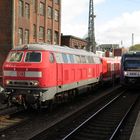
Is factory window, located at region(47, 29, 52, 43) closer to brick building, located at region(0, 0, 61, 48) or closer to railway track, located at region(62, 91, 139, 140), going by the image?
brick building, located at region(0, 0, 61, 48)

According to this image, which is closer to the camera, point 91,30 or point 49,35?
point 49,35

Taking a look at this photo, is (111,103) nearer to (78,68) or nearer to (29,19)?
(78,68)

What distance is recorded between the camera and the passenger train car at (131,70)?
30.6 m

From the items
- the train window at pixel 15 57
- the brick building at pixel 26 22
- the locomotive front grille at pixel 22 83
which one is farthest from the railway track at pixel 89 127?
the brick building at pixel 26 22

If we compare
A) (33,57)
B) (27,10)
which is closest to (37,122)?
(33,57)

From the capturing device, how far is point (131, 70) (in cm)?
3075

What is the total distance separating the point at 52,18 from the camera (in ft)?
208

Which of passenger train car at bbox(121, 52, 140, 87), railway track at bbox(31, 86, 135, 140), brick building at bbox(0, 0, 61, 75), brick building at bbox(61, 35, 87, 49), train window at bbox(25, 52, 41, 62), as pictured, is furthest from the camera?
brick building at bbox(61, 35, 87, 49)

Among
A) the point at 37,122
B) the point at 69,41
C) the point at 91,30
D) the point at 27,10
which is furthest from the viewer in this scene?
the point at 91,30

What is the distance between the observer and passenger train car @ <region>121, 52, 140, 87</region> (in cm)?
3061

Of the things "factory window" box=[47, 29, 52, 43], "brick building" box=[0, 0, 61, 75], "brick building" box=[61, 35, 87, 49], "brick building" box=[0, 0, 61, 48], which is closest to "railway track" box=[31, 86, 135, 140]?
"brick building" box=[0, 0, 61, 75]

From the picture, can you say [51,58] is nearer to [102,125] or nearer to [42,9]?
[102,125]

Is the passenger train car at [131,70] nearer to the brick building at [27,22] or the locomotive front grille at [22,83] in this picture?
the locomotive front grille at [22,83]

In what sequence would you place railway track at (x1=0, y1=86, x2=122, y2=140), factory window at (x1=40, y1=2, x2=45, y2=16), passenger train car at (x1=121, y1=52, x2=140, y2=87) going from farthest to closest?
factory window at (x1=40, y1=2, x2=45, y2=16) < passenger train car at (x1=121, y1=52, x2=140, y2=87) < railway track at (x1=0, y1=86, x2=122, y2=140)
